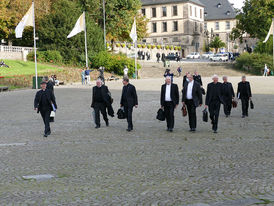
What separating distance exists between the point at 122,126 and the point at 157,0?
98344 millimetres

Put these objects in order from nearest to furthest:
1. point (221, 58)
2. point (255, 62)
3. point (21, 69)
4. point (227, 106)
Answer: point (227, 106) → point (21, 69) → point (255, 62) → point (221, 58)

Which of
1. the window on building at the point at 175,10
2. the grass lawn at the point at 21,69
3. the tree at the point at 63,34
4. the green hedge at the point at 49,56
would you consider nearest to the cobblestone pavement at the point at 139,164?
the grass lawn at the point at 21,69

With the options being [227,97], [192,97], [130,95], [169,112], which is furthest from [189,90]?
[227,97]

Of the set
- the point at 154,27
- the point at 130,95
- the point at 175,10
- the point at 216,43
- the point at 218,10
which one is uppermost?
the point at 218,10

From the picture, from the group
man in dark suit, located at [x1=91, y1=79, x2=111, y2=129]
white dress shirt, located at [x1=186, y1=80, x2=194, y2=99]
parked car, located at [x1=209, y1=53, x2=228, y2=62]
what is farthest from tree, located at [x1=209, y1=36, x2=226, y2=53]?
white dress shirt, located at [x1=186, y1=80, x2=194, y2=99]

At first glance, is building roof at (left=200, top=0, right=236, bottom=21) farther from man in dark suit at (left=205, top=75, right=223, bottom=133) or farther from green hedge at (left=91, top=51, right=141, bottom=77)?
man in dark suit at (left=205, top=75, right=223, bottom=133)

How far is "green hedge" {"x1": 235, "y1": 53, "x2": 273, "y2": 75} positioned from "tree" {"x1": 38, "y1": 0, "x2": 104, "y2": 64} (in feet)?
67.0

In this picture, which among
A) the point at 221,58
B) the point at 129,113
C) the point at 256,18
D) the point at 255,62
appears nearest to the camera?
the point at 129,113

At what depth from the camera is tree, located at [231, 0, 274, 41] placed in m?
67.4

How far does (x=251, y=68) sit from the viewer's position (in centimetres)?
6366

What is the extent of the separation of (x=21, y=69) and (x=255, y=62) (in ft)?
99.1

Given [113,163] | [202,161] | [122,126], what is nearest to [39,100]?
[122,126]

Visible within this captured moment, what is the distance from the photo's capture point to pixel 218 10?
412 ft

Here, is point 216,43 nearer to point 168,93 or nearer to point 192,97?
point 168,93
